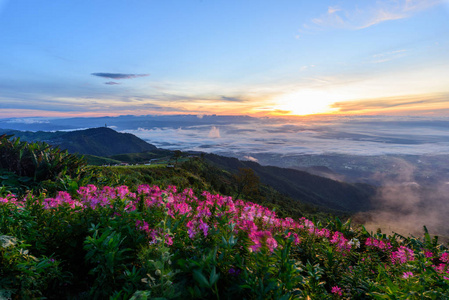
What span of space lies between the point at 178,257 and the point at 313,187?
183 m

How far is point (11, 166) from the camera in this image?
23.4 ft

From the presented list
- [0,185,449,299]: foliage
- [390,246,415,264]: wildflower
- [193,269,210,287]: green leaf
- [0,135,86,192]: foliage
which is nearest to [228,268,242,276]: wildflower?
[0,185,449,299]: foliage

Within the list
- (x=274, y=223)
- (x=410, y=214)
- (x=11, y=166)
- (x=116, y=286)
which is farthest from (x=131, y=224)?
(x=410, y=214)

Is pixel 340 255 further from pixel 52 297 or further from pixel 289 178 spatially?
pixel 289 178

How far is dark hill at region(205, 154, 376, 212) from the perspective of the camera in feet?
484

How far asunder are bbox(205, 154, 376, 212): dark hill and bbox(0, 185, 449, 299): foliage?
450 feet

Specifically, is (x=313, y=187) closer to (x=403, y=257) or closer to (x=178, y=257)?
(x=403, y=257)

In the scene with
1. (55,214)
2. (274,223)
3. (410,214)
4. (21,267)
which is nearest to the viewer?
(21,267)

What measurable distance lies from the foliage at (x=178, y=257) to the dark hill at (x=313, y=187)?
137m

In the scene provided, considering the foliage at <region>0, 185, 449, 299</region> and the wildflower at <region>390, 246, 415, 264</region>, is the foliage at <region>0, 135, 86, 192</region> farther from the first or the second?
the wildflower at <region>390, 246, 415, 264</region>

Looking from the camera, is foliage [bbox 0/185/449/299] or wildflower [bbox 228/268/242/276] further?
wildflower [bbox 228/268/242/276]

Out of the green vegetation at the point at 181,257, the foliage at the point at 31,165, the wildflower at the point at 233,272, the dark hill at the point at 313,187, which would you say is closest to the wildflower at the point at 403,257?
the green vegetation at the point at 181,257

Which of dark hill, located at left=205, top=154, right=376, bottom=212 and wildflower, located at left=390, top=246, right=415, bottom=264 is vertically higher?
wildflower, located at left=390, top=246, right=415, bottom=264

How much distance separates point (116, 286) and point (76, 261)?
114 cm
